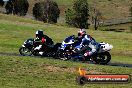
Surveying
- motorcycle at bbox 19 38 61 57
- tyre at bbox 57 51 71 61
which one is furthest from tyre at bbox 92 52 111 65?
motorcycle at bbox 19 38 61 57

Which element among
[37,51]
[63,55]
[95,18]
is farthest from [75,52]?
[95,18]

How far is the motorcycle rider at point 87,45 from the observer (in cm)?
2667

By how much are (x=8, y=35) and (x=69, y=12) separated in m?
56.9

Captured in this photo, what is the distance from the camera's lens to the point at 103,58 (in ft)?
86.7

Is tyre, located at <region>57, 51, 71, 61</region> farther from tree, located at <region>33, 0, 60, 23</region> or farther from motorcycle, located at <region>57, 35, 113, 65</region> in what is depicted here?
tree, located at <region>33, 0, 60, 23</region>

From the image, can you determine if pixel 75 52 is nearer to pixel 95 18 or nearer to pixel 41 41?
pixel 41 41

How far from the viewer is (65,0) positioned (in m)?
170

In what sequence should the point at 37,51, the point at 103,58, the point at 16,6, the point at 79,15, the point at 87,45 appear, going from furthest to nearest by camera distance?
the point at 16,6
the point at 79,15
the point at 37,51
the point at 87,45
the point at 103,58

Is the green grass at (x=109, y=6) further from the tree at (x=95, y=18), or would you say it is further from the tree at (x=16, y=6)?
the tree at (x=16, y=6)

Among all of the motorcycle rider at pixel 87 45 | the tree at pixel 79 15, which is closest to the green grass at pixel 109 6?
the tree at pixel 79 15

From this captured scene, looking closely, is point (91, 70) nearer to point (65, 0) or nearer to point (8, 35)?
point (8, 35)

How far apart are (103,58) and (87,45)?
4.78ft

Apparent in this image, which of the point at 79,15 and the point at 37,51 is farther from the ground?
the point at 37,51

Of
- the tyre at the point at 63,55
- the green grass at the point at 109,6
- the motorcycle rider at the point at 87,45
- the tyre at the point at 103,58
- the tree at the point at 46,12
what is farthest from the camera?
the green grass at the point at 109,6
